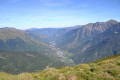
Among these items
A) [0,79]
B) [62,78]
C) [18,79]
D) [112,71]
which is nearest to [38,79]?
[18,79]

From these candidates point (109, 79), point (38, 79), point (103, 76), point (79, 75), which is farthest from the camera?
point (38, 79)

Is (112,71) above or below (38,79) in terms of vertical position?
above

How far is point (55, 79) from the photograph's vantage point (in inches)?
875

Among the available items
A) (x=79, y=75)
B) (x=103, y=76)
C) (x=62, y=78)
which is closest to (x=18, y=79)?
(x=62, y=78)

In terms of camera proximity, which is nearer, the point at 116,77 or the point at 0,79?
the point at 116,77

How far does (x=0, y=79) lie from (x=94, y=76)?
1891 centimetres

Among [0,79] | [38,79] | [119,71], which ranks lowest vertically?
[38,79]

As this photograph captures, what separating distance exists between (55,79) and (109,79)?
10580 millimetres

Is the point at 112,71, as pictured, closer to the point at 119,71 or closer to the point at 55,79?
the point at 119,71

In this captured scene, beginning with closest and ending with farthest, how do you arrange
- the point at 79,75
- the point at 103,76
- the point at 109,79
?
the point at 109,79, the point at 103,76, the point at 79,75

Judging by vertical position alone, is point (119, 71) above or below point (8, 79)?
above

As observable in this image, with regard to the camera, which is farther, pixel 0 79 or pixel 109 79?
pixel 0 79

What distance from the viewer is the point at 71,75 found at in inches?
883

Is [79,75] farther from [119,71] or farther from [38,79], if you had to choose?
[38,79]
